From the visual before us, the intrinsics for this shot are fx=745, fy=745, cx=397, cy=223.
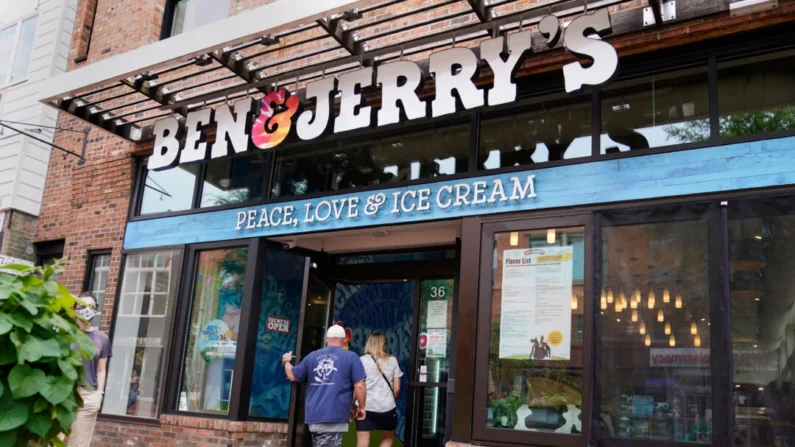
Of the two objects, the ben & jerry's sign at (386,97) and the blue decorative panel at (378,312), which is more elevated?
the ben & jerry's sign at (386,97)

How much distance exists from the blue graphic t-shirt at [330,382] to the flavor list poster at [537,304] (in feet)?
4.21

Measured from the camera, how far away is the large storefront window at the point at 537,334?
5.73 metres

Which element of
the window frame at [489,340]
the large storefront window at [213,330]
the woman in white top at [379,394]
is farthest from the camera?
the large storefront window at [213,330]

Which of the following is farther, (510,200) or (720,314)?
(510,200)

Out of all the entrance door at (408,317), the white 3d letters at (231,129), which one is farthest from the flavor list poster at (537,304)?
the white 3d letters at (231,129)

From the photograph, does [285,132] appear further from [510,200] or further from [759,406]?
[759,406]

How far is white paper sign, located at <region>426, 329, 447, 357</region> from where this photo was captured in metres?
8.06

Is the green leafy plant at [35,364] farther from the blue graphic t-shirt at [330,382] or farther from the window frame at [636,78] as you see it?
the window frame at [636,78]

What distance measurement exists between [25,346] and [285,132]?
506cm

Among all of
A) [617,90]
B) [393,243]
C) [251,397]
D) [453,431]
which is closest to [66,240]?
[251,397]

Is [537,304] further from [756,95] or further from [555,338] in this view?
[756,95]

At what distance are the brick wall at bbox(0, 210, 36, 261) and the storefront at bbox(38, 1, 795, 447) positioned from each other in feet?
7.56

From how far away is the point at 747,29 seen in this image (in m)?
5.61

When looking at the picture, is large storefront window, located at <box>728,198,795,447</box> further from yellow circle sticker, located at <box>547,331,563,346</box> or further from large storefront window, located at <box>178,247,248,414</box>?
large storefront window, located at <box>178,247,248,414</box>
